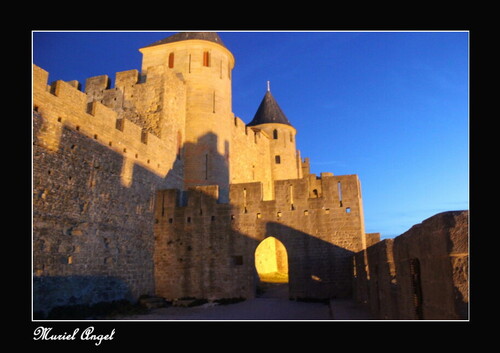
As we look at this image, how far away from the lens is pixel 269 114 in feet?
107

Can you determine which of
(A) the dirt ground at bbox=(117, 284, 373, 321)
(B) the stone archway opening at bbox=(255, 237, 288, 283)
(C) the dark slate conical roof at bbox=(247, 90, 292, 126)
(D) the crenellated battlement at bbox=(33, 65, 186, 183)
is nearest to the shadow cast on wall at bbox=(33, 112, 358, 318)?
(D) the crenellated battlement at bbox=(33, 65, 186, 183)

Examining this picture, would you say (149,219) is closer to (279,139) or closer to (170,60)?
(170,60)

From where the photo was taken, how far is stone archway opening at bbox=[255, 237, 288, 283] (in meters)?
24.4

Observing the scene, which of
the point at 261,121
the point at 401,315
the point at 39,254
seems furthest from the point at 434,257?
the point at 261,121

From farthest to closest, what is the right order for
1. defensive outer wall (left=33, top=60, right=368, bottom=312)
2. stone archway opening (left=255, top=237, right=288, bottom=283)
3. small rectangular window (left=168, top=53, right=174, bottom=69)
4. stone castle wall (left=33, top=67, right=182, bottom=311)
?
stone archway opening (left=255, top=237, right=288, bottom=283), small rectangular window (left=168, top=53, right=174, bottom=69), defensive outer wall (left=33, top=60, right=368, bottom=312), stone castle wall (left=33, top=67, right=182, bottom=311)

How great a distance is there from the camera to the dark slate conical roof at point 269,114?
32031 mm

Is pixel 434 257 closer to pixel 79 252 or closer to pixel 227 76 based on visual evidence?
pixel 79 252

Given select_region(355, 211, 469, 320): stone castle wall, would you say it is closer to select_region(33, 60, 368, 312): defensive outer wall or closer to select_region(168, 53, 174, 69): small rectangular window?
select_region(33, 60, 368, 312): defensive outer wall

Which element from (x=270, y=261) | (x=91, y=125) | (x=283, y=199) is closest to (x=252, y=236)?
(x=283, y=199)

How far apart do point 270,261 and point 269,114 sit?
1268 cm

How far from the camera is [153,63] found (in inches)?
834

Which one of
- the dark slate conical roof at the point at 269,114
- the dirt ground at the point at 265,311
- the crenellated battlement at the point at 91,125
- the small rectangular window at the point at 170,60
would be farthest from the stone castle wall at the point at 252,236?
the dark slate conical roof at the point at 269,114

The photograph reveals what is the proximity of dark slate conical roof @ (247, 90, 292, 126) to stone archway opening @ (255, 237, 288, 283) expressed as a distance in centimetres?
1050

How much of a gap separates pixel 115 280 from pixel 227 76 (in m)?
12.7
